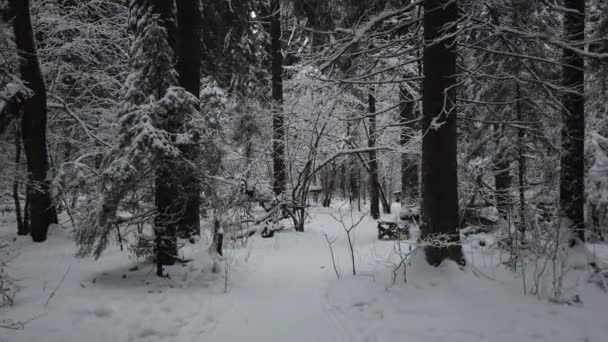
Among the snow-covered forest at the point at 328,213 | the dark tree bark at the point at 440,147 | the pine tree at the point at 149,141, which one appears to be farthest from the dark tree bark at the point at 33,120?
the dark tree bark at the point at 440,147

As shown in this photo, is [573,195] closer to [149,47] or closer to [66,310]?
[149,47]

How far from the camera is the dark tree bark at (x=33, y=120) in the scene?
834 centimetres

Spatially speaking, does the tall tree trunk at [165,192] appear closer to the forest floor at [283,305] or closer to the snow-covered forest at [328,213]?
the snow-covered forest at [328,213]

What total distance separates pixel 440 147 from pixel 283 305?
11.4ft

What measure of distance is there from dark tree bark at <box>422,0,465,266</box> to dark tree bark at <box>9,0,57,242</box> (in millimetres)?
8822

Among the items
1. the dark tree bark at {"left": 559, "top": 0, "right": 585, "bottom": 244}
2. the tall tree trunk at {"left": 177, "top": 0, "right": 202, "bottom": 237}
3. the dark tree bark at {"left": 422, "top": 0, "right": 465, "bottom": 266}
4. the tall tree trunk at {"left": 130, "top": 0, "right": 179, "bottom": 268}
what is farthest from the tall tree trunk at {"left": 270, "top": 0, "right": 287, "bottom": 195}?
the dark tree bark at {"left": 559, "top": 0, "right": 585, "bottom": 244}

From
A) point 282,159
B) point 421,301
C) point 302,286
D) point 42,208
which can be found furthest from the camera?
point 282,159

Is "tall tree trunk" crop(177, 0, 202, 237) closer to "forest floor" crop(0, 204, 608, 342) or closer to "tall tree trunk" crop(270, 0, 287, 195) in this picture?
"forest floor" crop(0, 204, 608, 342)

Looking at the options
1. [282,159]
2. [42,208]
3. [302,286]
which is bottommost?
[302,286]

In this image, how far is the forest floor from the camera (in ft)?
12.6

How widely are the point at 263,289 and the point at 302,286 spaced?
673 millimetres

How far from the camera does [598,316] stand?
410cm

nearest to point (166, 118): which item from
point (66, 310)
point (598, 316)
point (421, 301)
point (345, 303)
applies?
point (66, 310)

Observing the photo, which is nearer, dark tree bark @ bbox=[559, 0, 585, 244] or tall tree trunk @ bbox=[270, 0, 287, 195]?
dark tree bark @ bbox=[559, 0, 585, 244]
